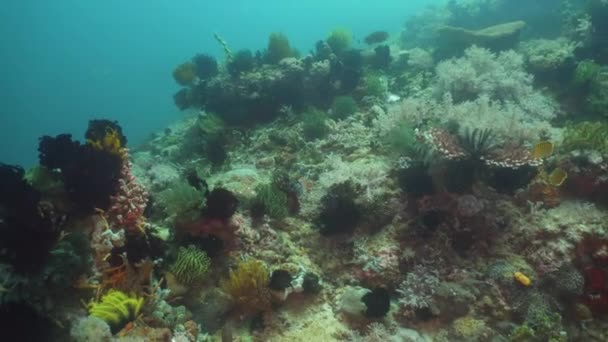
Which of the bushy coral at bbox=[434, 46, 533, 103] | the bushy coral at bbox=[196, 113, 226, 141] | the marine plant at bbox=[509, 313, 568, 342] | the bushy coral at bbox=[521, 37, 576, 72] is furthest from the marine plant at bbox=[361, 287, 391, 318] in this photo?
the bushy coral at bbox=[521, 37, 576, 72]

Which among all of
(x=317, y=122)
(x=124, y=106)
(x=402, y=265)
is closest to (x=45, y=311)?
(x=402, y=265)

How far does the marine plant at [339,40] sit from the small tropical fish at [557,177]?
10083mm

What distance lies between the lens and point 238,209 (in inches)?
296

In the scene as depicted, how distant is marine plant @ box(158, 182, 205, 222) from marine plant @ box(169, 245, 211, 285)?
24.3 inches

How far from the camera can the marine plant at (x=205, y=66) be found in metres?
15.9

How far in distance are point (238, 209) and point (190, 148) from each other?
7.13 m

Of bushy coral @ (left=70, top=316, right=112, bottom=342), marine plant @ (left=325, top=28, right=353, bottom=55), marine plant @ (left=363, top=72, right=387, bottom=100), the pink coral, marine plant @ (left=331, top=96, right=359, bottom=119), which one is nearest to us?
bushy coral @ (left=70, top=316, right=112, bottom=342)

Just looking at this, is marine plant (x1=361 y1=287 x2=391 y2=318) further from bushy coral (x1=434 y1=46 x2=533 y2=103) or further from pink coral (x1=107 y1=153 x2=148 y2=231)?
bushy coral (x1=434 y1=46 x2=533 y2=103)

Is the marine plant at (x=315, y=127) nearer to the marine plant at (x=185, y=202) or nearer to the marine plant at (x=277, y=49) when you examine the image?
the marine plant at (x=185, y=202)

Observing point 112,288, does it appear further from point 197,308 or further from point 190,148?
point 190,148

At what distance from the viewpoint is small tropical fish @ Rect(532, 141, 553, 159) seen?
6.88m

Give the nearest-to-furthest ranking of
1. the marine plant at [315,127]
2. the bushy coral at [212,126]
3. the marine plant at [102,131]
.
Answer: the marine plant at [102,131]
the marine plant at [315,127]
the bushy coral at [212,126]

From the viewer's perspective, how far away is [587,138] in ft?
24.1

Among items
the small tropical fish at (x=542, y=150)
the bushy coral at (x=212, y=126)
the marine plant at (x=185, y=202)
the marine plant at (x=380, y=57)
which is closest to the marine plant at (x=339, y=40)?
the marine plant at (x=380, y=57)
